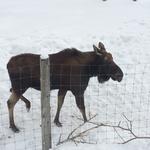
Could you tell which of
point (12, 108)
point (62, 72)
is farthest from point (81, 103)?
point (12, 108)

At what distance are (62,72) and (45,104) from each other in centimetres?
111

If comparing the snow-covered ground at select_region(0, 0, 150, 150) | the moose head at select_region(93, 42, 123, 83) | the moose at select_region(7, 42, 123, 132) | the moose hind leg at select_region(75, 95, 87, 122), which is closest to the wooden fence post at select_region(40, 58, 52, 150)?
the snow-covered ground at select_region(0, 0, 150, 150)

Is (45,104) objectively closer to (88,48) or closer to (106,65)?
(106,65)

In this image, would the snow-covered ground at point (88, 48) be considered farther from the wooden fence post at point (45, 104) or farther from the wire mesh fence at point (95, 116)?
the wooden fence post at point (45, 104)

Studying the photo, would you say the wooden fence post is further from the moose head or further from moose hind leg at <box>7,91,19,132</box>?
the moose head

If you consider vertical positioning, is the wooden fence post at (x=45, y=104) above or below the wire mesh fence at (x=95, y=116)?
above

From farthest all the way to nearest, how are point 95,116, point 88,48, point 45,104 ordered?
point 88,48
point 95,116
point 45,104

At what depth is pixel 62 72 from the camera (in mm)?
8258

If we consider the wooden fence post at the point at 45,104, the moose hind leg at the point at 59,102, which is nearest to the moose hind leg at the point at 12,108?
the moose hind leg at the point at 59,102

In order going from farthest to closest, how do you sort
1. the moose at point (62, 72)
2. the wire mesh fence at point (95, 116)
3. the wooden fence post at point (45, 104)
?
the moose at point (62, 72) → the wire mesh fence at point (95, 116) → the wooden fence post at point (45, 104)

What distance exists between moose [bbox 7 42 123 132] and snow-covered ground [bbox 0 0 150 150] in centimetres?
40

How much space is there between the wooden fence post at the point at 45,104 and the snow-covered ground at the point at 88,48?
272 mm

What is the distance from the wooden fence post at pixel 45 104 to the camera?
710cm

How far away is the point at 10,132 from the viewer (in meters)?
8.17
